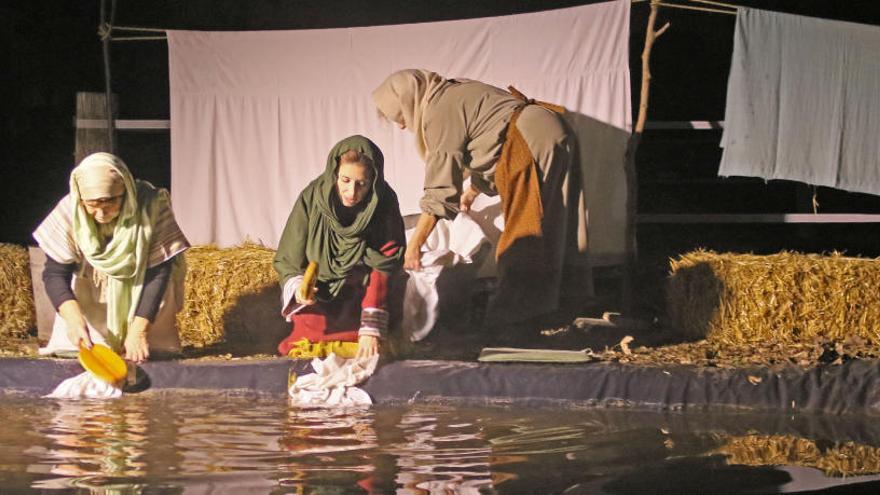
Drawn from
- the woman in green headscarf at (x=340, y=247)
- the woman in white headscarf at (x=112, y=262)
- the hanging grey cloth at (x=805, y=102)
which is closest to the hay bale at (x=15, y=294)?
the woman in white headscarf at (x=112, y=262)

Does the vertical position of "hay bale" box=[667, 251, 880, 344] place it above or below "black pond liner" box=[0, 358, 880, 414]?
above

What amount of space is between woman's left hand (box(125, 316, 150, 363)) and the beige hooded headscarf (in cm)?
247

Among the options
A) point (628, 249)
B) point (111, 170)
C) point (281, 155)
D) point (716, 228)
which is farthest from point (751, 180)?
point (111, 170)

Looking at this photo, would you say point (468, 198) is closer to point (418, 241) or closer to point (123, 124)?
point (418, 241)

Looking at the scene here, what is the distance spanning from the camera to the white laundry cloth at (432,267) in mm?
7355

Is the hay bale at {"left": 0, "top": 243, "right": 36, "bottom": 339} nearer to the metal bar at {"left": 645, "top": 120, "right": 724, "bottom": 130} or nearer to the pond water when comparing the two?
the pond water

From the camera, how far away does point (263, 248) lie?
27.0 feet

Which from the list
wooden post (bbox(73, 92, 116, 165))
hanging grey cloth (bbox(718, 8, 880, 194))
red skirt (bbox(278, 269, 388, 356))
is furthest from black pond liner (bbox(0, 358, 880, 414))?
wooden post (bbox(73, 92, 116, 165))

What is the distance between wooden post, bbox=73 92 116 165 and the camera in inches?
337

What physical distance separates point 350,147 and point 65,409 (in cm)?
187

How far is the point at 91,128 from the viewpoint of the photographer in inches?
338

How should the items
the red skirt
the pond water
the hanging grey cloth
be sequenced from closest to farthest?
1. the pond water
2. the red skirt
3. the hanging grey cloth

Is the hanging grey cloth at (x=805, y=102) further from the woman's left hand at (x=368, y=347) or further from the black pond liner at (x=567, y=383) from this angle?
the woman's left hand at (x=368, y=347)

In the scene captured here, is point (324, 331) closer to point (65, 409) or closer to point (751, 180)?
point (65, 409)
